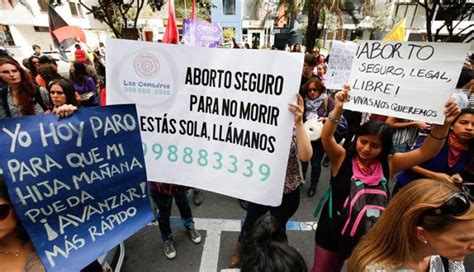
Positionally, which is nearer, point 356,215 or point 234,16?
point 356,215

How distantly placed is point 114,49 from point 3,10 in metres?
29.2

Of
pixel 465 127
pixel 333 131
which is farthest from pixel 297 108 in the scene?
pixel 465 127

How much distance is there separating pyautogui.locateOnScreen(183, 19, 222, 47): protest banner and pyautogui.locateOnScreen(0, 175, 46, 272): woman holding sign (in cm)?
441

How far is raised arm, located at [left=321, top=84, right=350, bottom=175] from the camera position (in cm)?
176

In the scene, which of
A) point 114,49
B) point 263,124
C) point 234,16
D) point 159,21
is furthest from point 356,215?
point 159,21

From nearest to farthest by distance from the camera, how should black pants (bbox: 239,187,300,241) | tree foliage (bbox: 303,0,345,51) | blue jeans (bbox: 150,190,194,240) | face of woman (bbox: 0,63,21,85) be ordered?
black pants (bbox: 239,187,300,241)
blue jeans (bbox: 150,190,194,240)
face of woman (bbox: 0,63,21,85)
tree foliage (bbox: 303,0,345,51)

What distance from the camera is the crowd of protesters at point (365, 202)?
3.80ft

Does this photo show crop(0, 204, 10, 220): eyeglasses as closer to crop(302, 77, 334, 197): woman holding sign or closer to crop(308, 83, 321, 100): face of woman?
crop(302, 77, 334, 197): woman holding sign

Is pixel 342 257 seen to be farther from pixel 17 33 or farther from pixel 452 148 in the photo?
pixel 17 33

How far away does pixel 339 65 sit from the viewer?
314 centimetres

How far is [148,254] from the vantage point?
109 inches

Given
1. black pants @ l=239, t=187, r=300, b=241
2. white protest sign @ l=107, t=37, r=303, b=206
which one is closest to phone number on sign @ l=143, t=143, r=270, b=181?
white protest sign @ l=107, t=37, r=303, b=206

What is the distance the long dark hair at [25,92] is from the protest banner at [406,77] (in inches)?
131

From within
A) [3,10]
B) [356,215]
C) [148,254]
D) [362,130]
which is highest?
[3,10]
